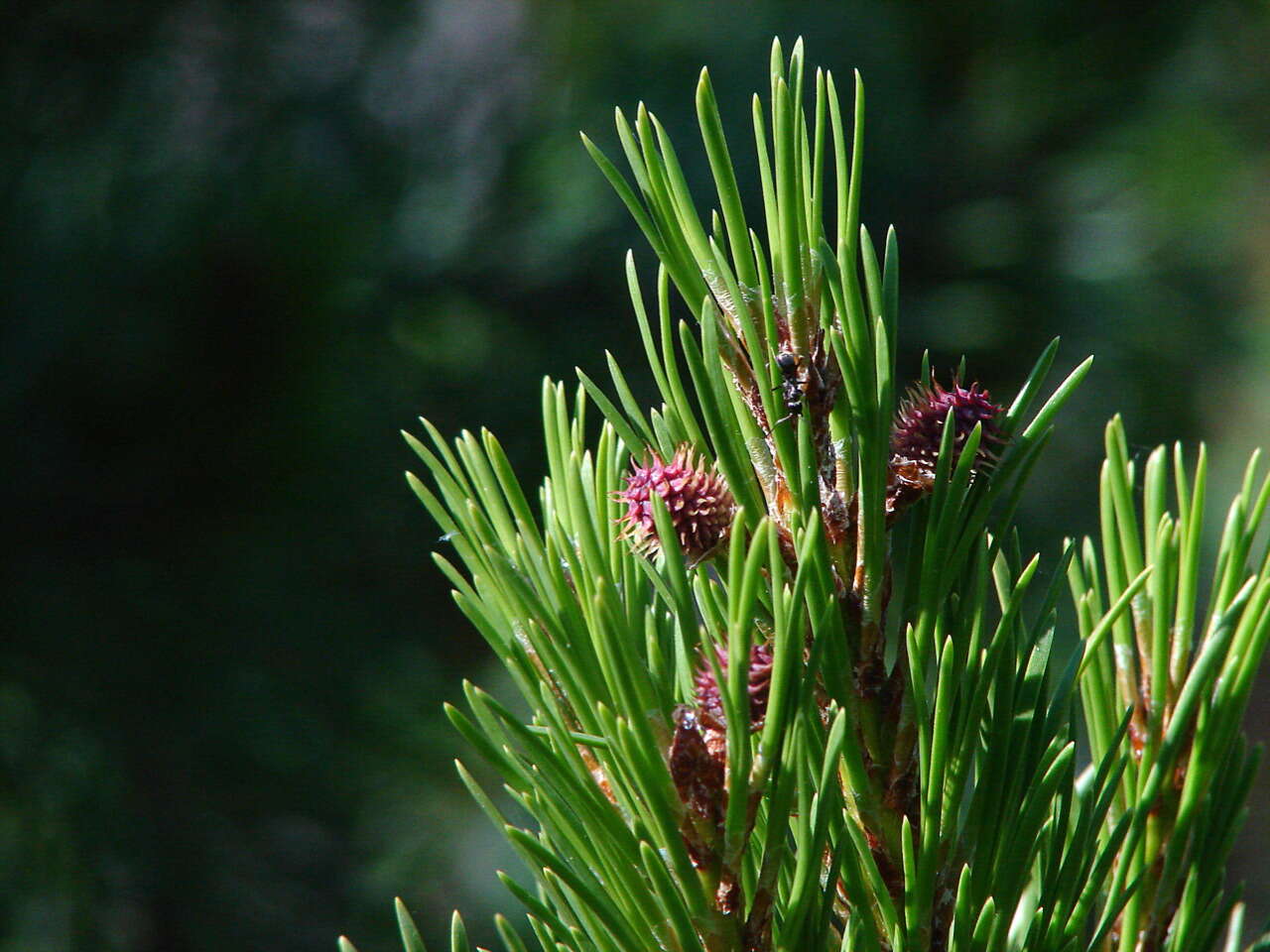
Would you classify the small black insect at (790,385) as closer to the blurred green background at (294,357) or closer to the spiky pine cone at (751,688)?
the spiky pine cone at (751,688)

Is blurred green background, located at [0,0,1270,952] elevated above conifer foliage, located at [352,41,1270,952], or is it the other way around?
blurred green background, located at [0,0,1270,952]

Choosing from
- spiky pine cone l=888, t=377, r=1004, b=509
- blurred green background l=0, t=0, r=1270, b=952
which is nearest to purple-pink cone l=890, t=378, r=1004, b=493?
spiky pine cone l=888, t=377, r=1004, b=509

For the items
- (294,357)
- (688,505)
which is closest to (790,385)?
(688,505)

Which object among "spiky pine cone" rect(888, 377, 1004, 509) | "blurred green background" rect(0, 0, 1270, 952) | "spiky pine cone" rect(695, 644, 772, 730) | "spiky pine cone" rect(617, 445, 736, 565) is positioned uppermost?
"blurred green background" rect(0, 0, 1270, 952)

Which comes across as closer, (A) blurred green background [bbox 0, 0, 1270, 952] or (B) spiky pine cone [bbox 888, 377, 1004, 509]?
(B) spiky pine cone [bbox 888, 377, 1004, 509]

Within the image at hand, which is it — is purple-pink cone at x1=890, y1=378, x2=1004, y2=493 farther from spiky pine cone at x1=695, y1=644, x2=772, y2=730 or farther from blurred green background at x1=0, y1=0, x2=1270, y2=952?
blurred green background at x1=0, y1=0, x2=1270, y2=952

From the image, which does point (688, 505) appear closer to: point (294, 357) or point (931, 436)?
point (931, 436)

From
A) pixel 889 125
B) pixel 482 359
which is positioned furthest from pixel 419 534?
pixel 889 125
